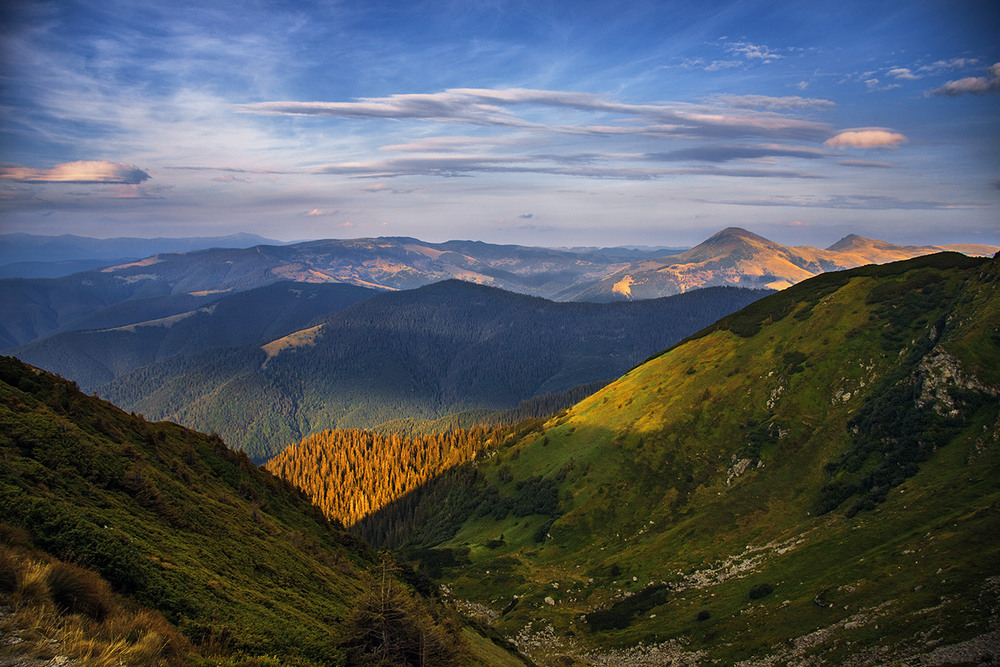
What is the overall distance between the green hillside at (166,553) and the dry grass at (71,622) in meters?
0.05

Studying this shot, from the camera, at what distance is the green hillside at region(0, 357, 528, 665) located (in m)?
14.4

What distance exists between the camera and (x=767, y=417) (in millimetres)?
90312

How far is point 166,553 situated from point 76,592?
8146mm

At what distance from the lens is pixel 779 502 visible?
73.5m

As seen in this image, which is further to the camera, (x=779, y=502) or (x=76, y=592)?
(x=779, y=502)

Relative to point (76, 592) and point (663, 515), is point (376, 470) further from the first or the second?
point (76, 592)

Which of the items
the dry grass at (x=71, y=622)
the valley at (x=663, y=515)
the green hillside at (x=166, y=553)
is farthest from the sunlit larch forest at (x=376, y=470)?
the dry grass at (x=71, y=622)

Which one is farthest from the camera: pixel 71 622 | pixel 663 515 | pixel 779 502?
pixel 663 515

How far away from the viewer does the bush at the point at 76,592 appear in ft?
39.0

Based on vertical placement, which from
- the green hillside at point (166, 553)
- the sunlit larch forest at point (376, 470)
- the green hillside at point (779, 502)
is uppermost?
the green hillside at point (166, 553)

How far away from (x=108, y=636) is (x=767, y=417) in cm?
9581

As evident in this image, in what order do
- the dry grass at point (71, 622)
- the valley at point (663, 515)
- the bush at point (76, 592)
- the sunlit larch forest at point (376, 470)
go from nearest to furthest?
the dry grass at point (71, 622)
the bush at point (76, 592)
the valley at point (663, 515)
the sunlit larch forest at point (376, 470)

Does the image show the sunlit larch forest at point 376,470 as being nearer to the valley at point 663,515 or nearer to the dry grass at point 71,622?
the valley at point 663,515

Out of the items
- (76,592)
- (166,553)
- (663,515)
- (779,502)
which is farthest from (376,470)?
(76,592)
